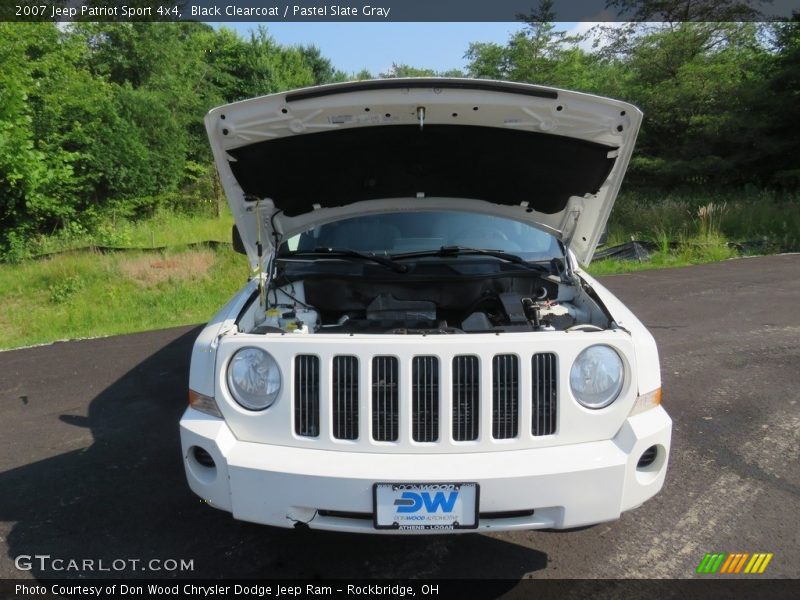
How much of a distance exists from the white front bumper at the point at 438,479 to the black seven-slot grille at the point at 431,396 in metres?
0.09

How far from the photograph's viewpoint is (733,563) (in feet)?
8.46

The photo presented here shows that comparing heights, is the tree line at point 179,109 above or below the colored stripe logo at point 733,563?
above

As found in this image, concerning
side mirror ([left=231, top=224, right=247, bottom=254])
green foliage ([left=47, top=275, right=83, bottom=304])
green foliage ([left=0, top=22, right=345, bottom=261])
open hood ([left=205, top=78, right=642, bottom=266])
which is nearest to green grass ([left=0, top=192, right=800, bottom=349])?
green foliage ([left=47, top=275, right=83, bottom=304])

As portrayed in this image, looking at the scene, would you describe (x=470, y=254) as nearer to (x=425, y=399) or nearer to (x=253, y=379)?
(x=425, y=399)

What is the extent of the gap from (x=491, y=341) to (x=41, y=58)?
15.7 m

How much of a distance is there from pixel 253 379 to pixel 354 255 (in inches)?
51.9

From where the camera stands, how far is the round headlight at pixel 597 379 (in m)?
2.29

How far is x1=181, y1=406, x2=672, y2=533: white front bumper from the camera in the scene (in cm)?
209

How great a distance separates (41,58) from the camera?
1366cm

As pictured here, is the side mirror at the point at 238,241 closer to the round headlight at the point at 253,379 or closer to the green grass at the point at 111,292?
the round headlight at the point at 253,379

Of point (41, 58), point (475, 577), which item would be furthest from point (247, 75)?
point (475, 577)

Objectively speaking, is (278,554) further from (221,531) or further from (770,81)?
(770,81)

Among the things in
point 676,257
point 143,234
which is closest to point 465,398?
point 676,257

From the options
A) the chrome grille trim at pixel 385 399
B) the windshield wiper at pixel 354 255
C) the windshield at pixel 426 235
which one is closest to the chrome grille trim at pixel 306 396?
the chrome grille trim at pixel 385 399
